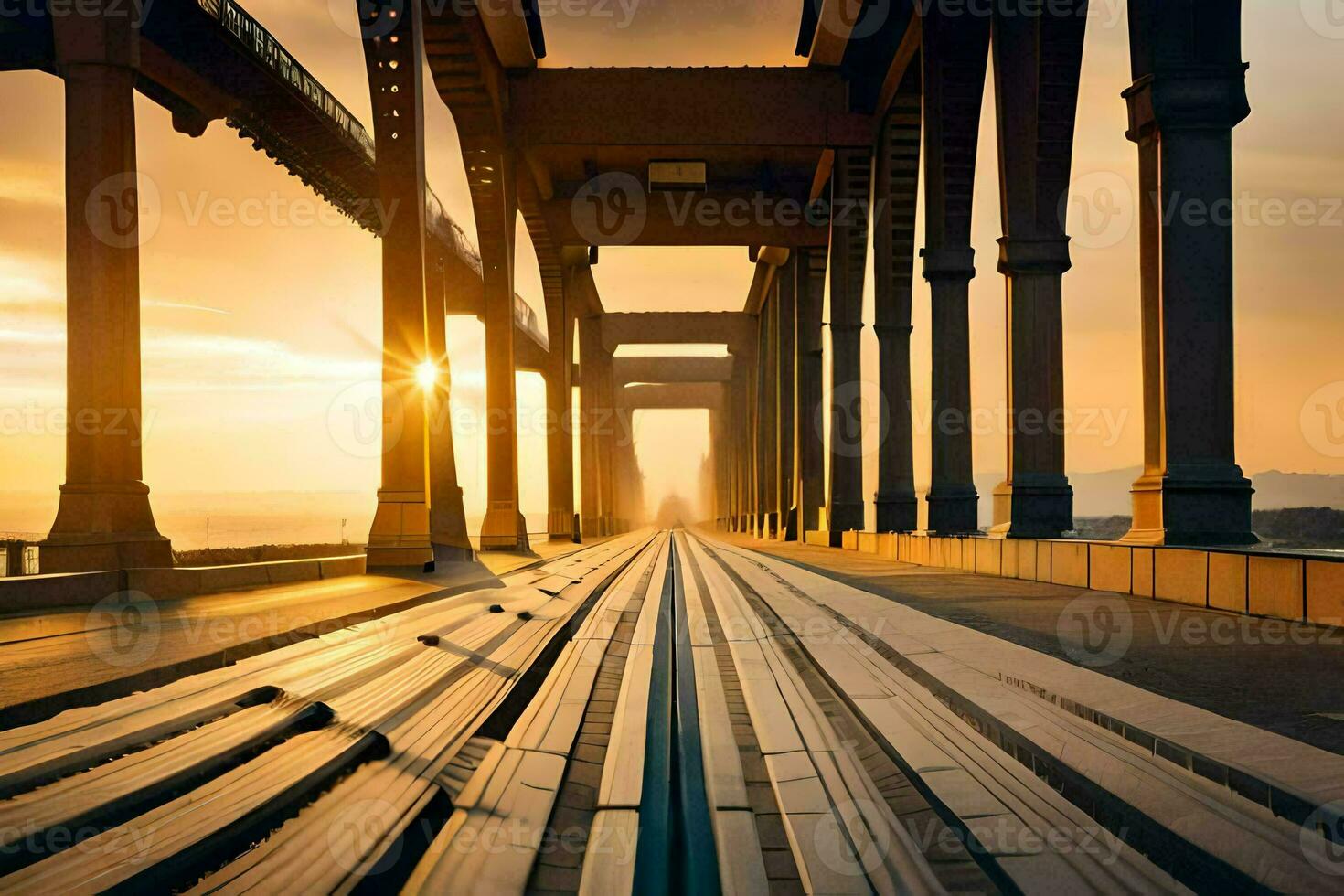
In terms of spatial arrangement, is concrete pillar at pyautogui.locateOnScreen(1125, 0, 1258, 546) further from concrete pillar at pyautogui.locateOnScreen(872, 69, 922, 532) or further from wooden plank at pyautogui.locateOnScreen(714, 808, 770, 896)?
concrete pillar at pyautogui.locateOnScreen(872, 69, 922, 532)

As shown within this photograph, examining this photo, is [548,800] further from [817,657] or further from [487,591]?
[487,591]

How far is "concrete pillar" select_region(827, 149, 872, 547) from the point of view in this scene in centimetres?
2591

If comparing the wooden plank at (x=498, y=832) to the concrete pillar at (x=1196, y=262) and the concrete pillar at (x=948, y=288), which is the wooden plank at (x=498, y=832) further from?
the concrete pillar at (x=948, y=288)

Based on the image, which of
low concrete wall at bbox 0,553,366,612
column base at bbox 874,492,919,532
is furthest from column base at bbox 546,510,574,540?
low concrete wall at bbox 0,553,366,612

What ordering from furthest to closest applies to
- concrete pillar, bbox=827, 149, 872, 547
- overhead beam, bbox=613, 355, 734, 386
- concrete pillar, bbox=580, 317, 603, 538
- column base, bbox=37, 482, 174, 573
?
overhead beam, bbox=613, 355, 734, 386
concrete pillar, bbox=580, 317, 603, 538
concrete pillar, bbox=827, 149, 872, 547
column base, bbox=37, 482, 174, 573

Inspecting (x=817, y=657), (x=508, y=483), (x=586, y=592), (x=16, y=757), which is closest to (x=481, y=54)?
(x=508, y=483)

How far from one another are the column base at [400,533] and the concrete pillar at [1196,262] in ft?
29.2

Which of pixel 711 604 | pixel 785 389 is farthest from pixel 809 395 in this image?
pixel 711 604

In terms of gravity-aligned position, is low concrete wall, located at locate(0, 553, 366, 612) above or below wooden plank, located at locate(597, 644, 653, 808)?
below

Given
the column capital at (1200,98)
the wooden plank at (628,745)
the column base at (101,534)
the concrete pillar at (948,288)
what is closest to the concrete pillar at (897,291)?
the concrete pillar at (948,288)

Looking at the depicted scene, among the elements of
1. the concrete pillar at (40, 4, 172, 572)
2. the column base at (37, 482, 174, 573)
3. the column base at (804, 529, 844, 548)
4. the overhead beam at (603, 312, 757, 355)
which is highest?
the overhead beam at (603, 312, 757, 355)

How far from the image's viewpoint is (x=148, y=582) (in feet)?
30.3

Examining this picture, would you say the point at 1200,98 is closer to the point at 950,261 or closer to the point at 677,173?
the point at 950,261

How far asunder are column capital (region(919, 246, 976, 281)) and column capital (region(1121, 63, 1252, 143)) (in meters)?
8.23
